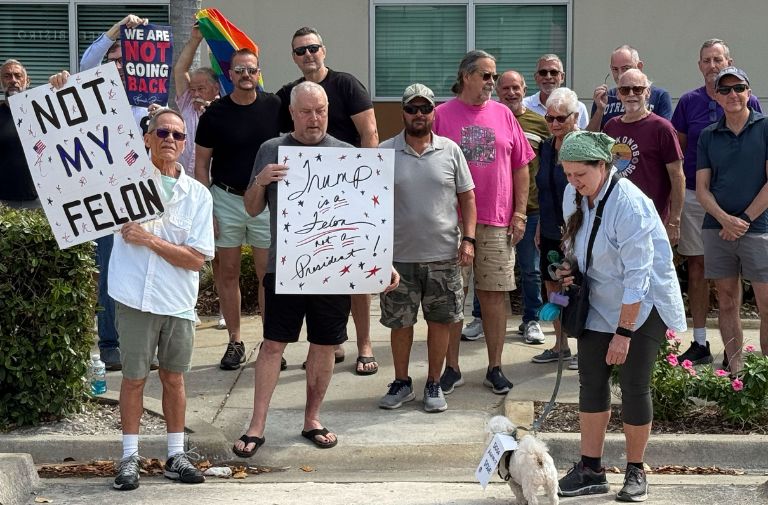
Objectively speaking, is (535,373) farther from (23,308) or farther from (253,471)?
(23,308)

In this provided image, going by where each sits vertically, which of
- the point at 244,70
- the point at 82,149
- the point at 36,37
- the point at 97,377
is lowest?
the point at 97,377

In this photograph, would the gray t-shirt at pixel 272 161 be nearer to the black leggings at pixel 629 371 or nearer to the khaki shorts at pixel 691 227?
the black leggings at pixel 629 371

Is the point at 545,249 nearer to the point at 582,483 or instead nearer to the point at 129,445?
the point at 582,483

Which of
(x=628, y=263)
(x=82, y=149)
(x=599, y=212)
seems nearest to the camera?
(x=628, y=263)

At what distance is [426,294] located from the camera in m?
7.36

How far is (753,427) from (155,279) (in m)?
3.54

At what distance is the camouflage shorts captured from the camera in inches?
289

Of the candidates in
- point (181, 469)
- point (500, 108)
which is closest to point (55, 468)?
point (181, 469)

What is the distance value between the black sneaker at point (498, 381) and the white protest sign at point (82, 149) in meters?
2.77

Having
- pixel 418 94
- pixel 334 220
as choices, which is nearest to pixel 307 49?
pixel 418 94

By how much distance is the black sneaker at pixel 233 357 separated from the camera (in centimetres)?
825

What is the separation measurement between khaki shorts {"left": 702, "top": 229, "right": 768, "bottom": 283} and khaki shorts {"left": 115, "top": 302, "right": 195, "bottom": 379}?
11.9ft

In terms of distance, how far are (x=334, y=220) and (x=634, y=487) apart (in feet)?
7.42

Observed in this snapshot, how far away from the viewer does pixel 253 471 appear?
6.53 metres
